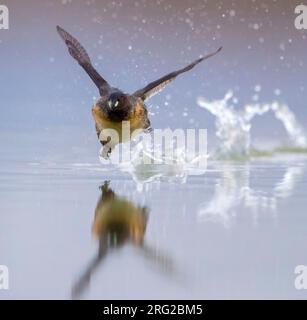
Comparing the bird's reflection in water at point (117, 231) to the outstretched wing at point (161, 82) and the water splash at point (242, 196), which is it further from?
the outstretched wing at point (161, 82)

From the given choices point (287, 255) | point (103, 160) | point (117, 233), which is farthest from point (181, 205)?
A: point (103, 160)

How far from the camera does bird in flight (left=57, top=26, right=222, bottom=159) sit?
2703mm

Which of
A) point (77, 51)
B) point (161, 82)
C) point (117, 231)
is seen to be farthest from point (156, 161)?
point (117, 231)

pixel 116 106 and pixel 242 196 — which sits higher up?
pixel 116 106

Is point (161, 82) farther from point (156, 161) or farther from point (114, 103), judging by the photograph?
point (156, 161)

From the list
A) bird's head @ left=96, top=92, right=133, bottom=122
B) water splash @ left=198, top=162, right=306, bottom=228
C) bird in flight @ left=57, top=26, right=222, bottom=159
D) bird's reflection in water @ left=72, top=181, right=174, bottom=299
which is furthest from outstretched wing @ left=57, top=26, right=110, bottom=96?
water splash @ left=198, top=162, right=306, bottom=228

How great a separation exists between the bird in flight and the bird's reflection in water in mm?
A: 307

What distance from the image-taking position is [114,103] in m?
2.67

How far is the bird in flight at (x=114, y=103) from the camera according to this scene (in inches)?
106

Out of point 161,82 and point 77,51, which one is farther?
point 77,51

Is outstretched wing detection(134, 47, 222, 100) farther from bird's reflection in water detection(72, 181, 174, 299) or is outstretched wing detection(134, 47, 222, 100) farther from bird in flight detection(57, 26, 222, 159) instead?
bird's reflection in water detection(72, 181, 174, 299)

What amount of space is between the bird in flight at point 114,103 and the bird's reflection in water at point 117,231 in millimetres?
307

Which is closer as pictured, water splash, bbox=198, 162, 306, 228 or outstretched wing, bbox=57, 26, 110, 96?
water splash, bbox=198, 162, 306, 228

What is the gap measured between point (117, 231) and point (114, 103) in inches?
28.2
